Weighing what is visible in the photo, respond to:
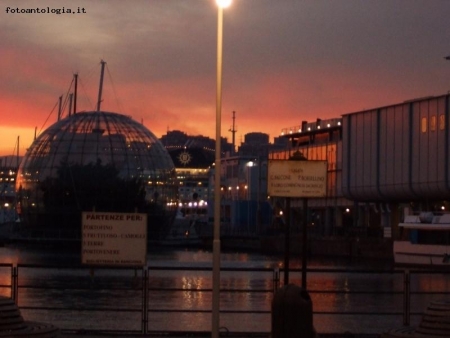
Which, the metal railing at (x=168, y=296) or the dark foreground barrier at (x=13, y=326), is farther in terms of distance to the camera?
the metal railing at (x=168, y=296)

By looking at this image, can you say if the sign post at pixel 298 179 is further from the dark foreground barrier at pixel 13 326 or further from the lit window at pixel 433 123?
the lit window at pixel 433 123

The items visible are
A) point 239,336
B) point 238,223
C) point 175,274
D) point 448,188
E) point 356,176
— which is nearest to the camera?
point 239,336

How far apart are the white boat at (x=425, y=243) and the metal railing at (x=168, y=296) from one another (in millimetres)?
21381

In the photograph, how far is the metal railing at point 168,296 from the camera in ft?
69.2

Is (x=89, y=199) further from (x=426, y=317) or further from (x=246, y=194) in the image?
(x=426, y=317)

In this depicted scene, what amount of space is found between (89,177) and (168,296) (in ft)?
247

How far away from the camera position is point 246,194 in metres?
156

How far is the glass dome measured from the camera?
4274 inches

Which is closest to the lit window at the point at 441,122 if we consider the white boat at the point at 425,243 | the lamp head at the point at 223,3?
the white boat at the point at 425,243

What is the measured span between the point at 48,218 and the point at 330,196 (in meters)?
30.5

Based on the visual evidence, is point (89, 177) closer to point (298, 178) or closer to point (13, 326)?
point (298, 178)

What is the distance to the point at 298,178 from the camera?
20031 mm

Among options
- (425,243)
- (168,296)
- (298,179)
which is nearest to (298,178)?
(298,179)

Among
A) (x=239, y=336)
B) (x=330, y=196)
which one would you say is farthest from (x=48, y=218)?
(x=239, y=336)
